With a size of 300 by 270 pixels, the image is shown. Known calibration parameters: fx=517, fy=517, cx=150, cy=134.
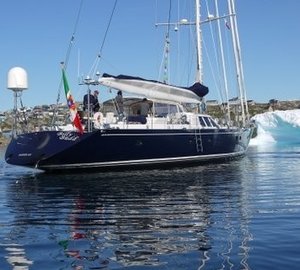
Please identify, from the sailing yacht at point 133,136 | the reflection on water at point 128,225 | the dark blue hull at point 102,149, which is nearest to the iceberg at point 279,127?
the sailing yacht at point 133,136

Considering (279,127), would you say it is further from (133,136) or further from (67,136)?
(67,136)

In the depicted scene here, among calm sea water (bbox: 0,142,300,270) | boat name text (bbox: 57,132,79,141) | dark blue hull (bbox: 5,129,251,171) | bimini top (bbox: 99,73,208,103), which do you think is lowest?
calm sea water (bbox: 0,142,300,270)

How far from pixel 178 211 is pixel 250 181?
6.46 m

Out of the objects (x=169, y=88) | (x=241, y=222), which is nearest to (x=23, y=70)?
(x=169, y=88)

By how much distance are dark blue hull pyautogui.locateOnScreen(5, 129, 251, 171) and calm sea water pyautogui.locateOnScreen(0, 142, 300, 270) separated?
2652mm

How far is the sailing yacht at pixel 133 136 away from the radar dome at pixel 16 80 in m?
0.08

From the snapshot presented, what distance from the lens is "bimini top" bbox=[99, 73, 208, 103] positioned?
22.0 m

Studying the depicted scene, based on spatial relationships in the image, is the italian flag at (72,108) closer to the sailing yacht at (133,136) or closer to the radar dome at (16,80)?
the sailing yacht at (133,136)

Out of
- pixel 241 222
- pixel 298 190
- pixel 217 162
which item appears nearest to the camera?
pixel 241 222

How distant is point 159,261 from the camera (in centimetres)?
632

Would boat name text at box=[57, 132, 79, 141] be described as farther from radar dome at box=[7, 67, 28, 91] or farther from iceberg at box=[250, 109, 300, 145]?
iceberg at box=[250, 109, 300, 145]

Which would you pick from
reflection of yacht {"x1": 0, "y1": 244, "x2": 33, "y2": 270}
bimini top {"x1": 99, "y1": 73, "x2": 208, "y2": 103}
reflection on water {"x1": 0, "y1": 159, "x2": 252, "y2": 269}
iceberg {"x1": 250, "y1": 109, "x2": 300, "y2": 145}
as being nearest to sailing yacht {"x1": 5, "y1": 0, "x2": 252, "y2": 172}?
bimini top {"x1": 99, "y1": 73, "x2": 208, "y2": 103}

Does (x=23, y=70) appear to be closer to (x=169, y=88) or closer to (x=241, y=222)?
(x=169, y=88)

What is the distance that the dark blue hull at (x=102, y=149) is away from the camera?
1867cm
